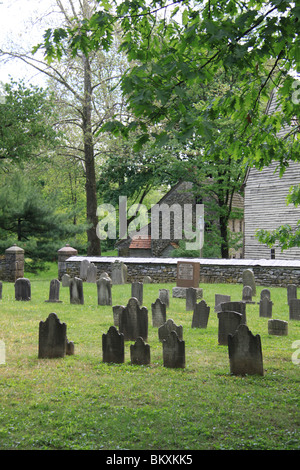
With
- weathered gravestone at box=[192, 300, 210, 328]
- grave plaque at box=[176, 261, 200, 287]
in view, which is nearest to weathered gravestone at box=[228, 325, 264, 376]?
weathered gravestone at box=[192, 300, 210, 328]

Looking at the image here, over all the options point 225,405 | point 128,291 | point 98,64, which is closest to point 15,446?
point 225,405

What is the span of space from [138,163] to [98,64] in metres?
8.53

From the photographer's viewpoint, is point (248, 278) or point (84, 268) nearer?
point (248, 278)

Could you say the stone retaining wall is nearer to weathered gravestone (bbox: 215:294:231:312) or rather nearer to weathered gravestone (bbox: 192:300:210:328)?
weathered gravestone (bbox: 215:294:231:312)

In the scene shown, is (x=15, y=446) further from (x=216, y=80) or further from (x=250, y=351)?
(x=216, y=80)

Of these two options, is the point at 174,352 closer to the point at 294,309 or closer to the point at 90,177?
the point at 294,309

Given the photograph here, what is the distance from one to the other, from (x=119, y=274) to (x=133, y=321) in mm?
12049

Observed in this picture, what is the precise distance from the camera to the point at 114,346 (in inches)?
322

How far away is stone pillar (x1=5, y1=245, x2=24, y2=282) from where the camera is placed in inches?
906

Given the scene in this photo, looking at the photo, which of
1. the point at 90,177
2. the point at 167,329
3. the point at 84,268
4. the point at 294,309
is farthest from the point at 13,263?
the point at 167,329

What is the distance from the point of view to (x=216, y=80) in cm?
3131

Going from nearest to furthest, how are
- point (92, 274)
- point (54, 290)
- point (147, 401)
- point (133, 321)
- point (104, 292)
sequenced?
point (147, 401), point (133, 321), point (104, 292), point (54, 290), point (92, 274)
